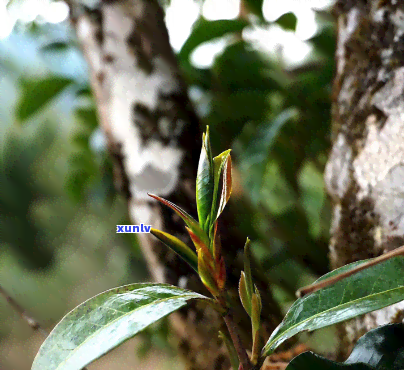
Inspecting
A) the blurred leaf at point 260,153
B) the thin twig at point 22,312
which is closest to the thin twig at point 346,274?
the thin twig at point 22,312

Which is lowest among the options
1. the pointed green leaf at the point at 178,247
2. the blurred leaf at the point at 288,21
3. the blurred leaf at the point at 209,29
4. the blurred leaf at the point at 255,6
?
the pointed green leaf at the point at 178,247

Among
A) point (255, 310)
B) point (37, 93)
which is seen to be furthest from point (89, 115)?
point (255, 310)

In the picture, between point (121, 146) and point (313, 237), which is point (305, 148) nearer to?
point (313, 237)

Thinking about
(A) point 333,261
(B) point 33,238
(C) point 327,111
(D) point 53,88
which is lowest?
(B) point 33,238

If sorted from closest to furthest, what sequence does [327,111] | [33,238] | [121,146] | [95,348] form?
[95,348]
[121,146]
[327,111]
[33,238]

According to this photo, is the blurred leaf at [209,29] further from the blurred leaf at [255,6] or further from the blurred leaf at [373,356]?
the blurred leaf at [373,356]

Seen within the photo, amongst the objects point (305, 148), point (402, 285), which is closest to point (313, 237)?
point (305, 148)
